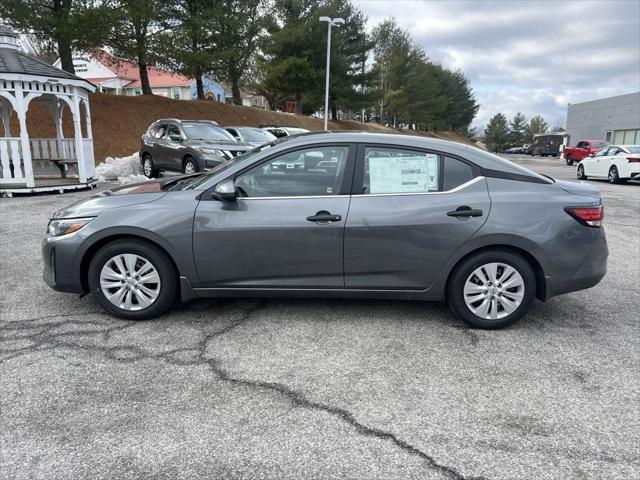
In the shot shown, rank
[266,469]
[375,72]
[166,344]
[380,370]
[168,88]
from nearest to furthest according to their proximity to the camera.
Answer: [266,469] < [380,370] < [166,344] < [375,72] < [168,88]

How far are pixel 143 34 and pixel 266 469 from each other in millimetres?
23639

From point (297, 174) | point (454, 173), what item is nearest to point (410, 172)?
point (454, 173)

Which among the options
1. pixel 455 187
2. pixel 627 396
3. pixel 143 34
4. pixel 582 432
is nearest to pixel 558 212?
pixel 455 187

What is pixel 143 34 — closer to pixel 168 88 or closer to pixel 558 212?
pixel 558 212

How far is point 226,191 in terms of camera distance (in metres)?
3.87

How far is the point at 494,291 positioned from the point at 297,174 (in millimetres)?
1885

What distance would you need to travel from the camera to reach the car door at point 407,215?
3.92m

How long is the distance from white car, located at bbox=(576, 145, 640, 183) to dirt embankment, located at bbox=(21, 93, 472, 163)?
20.3 m

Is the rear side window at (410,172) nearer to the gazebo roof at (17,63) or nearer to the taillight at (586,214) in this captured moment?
the taillight at (586,214)

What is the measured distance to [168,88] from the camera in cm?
6444

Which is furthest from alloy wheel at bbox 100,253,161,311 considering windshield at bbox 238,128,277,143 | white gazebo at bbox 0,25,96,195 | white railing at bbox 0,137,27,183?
windshield at bbox 238,128,277,143

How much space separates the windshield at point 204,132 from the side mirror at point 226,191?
394 inches

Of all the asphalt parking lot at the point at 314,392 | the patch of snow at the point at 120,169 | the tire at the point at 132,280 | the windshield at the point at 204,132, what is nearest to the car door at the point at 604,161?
the windshield at the point at 204,132

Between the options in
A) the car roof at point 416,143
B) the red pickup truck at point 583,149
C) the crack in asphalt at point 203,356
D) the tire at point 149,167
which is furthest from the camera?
the red pickup truck at point 583,149
